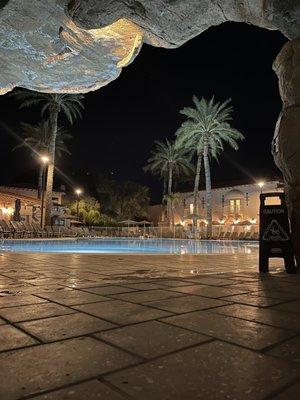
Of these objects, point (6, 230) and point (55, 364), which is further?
point (6, 230)

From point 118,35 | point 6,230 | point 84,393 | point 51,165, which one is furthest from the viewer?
point 51,165

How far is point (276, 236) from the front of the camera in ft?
18.9

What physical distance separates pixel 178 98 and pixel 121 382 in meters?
42.2

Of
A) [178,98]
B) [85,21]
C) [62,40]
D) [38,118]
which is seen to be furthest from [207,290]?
[38,118]

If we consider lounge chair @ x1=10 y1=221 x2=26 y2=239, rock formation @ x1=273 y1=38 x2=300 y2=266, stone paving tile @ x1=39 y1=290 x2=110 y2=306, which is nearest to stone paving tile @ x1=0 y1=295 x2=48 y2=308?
stone paving tile @ x1=39 y1=290 x2=110 y2=306

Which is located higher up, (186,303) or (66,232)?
(66,232)

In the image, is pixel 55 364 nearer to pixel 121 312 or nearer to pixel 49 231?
pixel 121 312

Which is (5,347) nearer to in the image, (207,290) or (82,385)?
(82,385)

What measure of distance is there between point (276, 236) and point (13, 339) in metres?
4.73

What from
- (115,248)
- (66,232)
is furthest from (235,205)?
(115,248)

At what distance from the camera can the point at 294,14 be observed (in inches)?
221

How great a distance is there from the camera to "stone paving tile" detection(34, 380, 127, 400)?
1352 millimetres

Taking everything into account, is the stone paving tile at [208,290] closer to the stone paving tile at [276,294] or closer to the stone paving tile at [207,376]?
the stone paving tile at [276,294]

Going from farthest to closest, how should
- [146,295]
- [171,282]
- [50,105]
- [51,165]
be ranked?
[50,105], [51,165], [171,282], [146,295]
